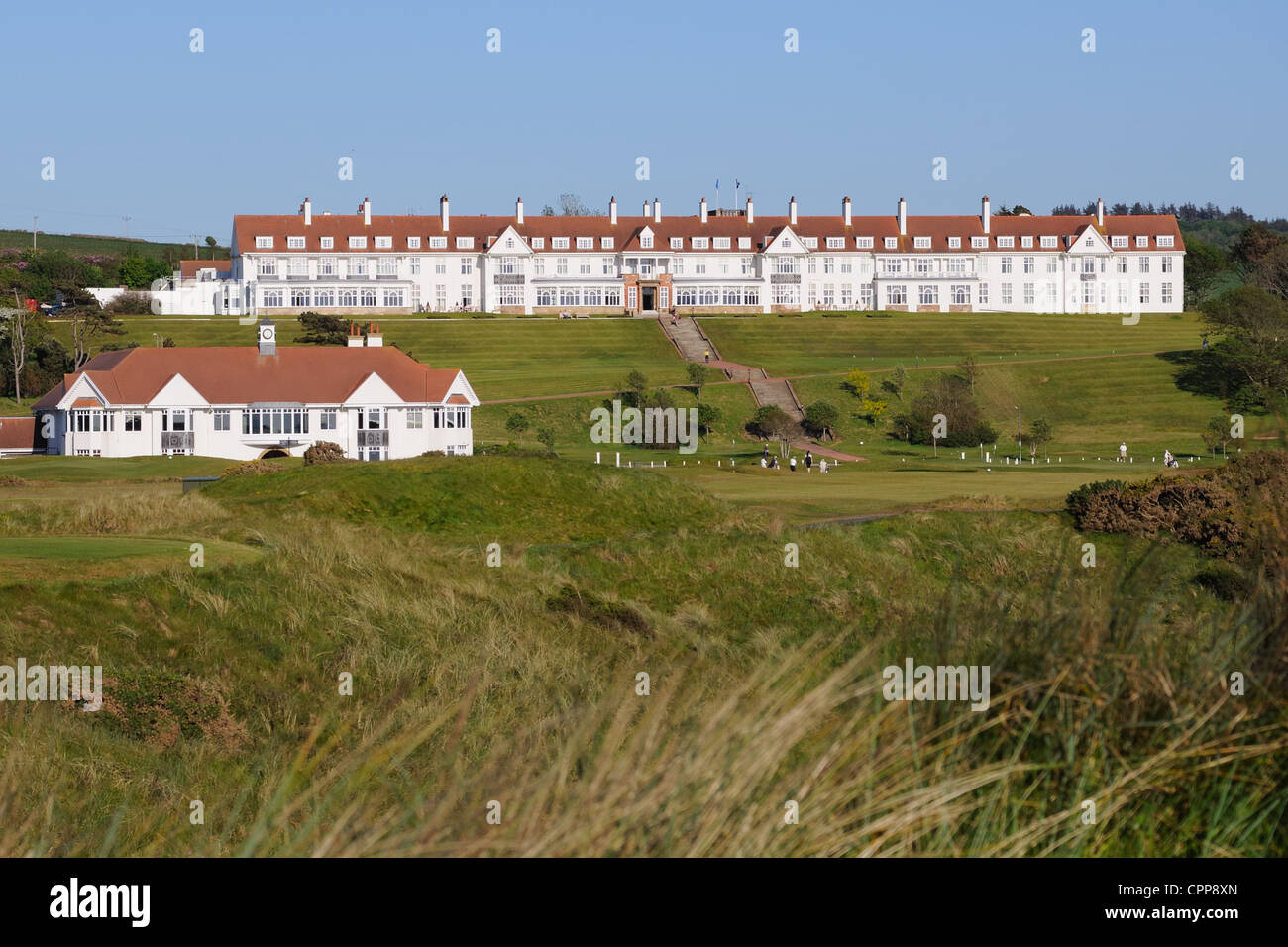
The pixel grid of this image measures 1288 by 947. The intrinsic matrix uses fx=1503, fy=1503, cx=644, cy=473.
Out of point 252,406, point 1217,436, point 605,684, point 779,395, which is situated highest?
point 779,395

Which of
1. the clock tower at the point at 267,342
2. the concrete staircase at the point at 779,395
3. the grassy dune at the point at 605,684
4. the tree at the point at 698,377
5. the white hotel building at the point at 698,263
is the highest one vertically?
the white hotel building at the point at 698,263

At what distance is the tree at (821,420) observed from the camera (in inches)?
3206

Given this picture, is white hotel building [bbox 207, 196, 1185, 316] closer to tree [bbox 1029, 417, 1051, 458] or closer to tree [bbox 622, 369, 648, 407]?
tree [bbox 622, 369, 648, 407]

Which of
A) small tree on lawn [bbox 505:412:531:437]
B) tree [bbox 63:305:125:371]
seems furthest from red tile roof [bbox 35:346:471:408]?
tree [bbox 63:305:125:371]

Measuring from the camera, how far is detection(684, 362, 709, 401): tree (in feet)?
292

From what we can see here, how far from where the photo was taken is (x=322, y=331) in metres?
106

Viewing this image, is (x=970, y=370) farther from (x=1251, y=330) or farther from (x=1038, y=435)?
(x=1251, y=330)

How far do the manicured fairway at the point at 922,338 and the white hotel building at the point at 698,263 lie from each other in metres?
9.76

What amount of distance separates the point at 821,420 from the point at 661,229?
57367mm

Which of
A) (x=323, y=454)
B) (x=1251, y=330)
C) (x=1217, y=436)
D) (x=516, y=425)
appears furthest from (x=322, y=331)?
(x=1251, y=330)

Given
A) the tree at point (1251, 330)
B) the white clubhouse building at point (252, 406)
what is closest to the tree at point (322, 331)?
the white clubhouse building at point (252, 406)

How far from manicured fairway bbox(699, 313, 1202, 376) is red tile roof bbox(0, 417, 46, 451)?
1778 inches

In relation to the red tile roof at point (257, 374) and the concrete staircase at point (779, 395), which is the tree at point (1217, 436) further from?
the red tile roof at point (257, 374)

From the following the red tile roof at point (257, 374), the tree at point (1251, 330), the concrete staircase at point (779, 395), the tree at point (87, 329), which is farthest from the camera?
the tree at point (87, 329)
